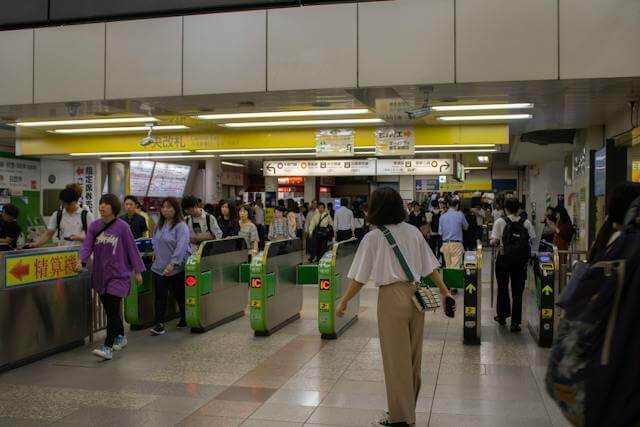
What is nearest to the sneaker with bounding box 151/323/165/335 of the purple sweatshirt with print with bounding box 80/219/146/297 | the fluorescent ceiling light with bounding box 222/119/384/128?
the purple sweatshirt with print with bounding box 80/219/146/297

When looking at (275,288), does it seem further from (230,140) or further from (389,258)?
(230,140)

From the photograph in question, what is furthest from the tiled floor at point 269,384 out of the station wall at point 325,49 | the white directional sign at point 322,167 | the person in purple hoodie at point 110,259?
the white directional sign at point 322,167

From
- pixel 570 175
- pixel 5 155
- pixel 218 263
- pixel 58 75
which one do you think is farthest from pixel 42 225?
pixel 570 175

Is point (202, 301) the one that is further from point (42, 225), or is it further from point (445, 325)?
point (42, 225)

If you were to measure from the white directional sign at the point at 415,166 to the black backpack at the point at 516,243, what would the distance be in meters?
7.50

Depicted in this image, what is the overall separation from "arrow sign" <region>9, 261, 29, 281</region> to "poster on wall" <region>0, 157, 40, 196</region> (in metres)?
10.5

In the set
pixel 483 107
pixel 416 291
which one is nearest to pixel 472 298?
pixel 416 291

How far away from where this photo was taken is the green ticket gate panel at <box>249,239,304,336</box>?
7645 millimetres

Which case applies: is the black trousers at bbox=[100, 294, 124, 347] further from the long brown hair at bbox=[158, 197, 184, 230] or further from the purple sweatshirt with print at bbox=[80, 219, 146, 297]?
the long brown hair at bbox=[158, 197, 184, 230]

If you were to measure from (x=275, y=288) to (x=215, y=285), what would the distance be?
0.83 meters

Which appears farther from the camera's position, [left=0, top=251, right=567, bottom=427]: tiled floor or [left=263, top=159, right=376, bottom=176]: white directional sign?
[left=263, top=159, right=376, bottom=176]: white directional sign

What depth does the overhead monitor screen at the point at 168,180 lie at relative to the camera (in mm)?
20609

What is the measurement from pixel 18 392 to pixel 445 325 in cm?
516

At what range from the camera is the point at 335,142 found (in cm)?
1241
